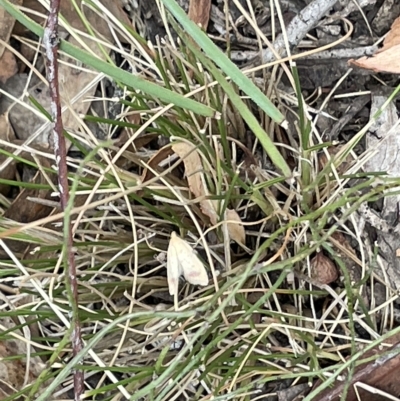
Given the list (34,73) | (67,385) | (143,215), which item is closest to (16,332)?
(67,385)

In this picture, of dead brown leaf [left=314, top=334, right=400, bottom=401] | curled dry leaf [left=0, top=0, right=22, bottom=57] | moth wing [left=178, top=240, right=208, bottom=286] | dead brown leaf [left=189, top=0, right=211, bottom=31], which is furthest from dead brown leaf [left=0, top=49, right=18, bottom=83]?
→ dead brown leaf [left=314, top=334, right=400, bottom=401]

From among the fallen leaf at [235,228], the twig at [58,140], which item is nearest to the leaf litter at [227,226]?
the fallen leaf at [235,228]

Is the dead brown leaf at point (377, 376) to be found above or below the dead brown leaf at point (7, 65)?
below

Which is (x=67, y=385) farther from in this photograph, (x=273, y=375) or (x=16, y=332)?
(x=273, y=375)

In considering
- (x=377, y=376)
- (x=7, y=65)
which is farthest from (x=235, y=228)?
(x=7, y=65)

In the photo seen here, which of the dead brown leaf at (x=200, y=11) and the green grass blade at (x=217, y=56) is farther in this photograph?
the dead brown leaf at (x=200, y=11)

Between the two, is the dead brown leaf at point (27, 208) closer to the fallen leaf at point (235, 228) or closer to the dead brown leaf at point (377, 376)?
the fallen leaf at point (235, 228)
